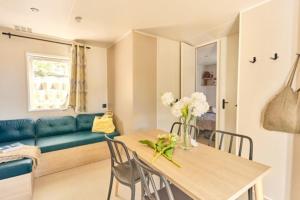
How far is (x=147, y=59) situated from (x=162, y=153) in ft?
6.75

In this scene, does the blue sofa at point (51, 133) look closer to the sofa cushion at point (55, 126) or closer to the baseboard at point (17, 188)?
the sofa cushion at point (55, 126)

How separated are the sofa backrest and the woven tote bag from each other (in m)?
3.48

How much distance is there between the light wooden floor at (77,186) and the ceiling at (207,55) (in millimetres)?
3218

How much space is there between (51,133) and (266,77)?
3381 millimetres

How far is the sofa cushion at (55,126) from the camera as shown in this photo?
116 inches

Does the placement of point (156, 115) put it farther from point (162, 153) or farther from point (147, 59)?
point (162, 153)

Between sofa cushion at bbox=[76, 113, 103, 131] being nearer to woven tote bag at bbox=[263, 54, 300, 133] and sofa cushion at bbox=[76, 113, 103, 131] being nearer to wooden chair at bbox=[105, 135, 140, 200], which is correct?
wooden chair at bbox=[105, 135, 140, 200]

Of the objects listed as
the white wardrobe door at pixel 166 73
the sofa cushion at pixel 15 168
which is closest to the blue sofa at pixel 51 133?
the sofa cushion at pixel 15 168

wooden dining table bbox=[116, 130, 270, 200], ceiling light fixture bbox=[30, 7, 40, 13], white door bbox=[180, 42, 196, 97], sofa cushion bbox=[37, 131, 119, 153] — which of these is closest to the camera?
wooden dining table bbox=[116, 130, 270, 200]

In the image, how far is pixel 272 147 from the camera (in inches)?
71.6

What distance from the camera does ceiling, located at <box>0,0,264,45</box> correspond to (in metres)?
2.00

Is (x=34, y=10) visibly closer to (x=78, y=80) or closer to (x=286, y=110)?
(x=78, y=80)

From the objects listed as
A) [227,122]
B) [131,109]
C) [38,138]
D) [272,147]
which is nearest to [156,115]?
[131,109]

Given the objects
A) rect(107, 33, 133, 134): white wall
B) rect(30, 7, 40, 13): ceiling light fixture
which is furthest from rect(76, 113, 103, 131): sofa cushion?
rect(30, 7, 40, 13): ceiling light fixture
